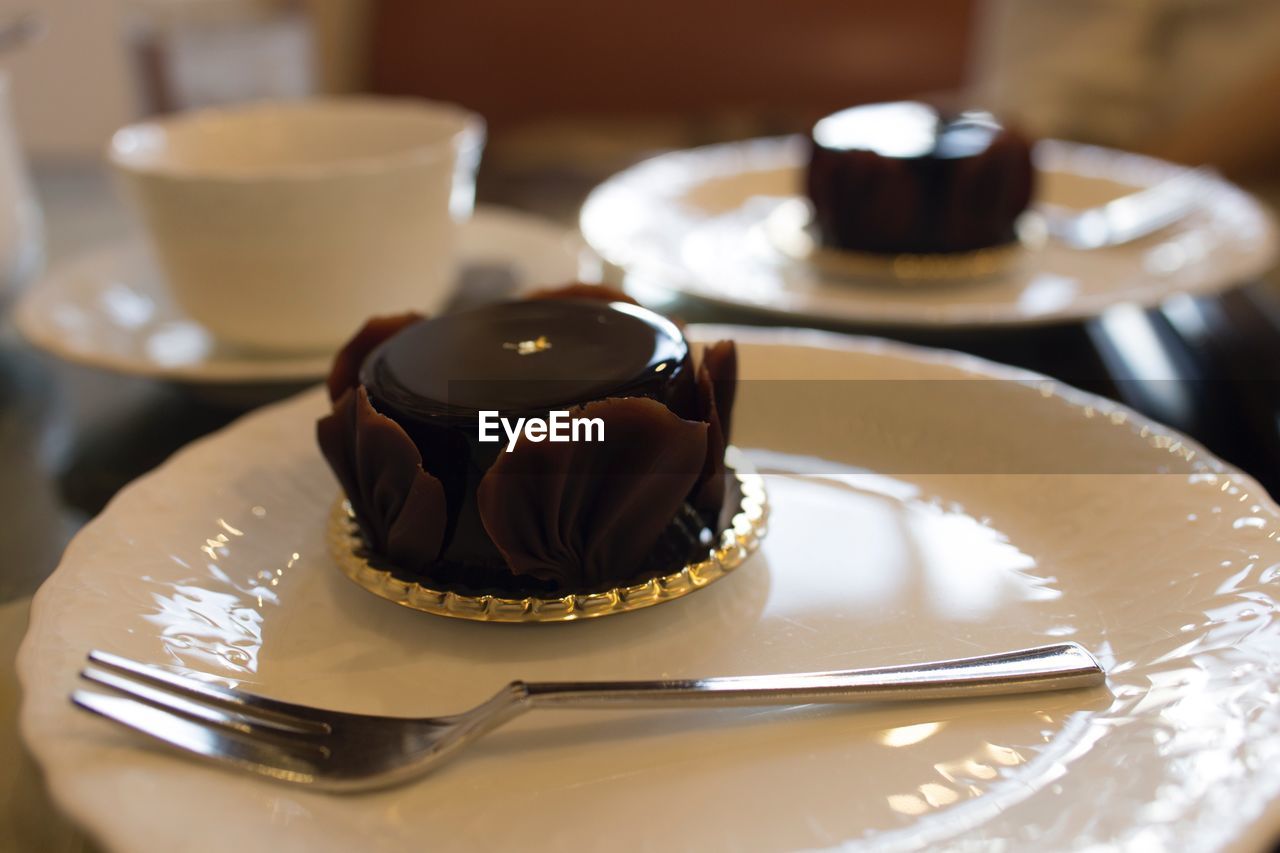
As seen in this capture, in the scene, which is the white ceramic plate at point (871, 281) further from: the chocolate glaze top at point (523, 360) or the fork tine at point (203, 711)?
the fork tine at point (203, 711)

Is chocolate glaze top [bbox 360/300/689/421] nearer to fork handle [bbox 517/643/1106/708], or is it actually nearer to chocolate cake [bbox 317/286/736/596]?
chocolate cake [bbox 317/286/736/596]

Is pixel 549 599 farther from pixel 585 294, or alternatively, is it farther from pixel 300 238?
pixel 300 238

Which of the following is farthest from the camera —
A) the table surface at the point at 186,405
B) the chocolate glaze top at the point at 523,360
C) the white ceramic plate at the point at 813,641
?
the table surface at the point at 186,405

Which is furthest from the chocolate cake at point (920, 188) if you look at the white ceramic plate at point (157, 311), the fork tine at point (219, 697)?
the fork tine at point (219, 697)

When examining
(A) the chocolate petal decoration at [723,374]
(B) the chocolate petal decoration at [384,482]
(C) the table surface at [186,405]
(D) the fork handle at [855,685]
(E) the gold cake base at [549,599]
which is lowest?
(C) the table surface at [186,405]

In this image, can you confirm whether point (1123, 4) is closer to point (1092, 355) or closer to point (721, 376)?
point (1092, 355)

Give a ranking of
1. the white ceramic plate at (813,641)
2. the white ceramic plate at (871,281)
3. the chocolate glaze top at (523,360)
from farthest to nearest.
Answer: the white ceramic plate at (871,281)
the chocolate glaze top at (523,360)
the white ceramic plate at (813,641)

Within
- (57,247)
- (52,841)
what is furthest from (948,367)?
(57,247)

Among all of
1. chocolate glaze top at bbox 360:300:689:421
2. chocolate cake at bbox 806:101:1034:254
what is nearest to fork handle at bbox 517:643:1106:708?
chocolate glaze top at bbox 360:300:689:421
